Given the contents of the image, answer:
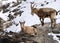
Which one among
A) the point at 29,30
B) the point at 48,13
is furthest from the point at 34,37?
the point at 48,13

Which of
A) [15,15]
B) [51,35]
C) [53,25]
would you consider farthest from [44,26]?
[15,15]

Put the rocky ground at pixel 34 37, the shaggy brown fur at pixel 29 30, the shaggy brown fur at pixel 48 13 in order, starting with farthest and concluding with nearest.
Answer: the shaggy brown fur at pixel 48 13 → the shaggy brown fur at pixel 29 30 → the rocky ground at pixel 34 37

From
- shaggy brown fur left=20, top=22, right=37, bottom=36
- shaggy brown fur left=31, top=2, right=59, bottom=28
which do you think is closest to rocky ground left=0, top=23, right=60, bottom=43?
shaggy brown fur left=20, top=22, right=37, bottom=36

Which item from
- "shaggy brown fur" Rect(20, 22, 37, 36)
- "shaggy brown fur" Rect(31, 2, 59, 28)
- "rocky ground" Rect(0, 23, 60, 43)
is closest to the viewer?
"rocky ground" Rect(0, 23, 60, 43)

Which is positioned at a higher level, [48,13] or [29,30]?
[48,13]

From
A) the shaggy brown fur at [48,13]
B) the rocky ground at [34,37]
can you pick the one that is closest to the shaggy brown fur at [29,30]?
the rocky ground at [34,37]

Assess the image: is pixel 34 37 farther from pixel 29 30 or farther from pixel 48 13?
pixel 48 13

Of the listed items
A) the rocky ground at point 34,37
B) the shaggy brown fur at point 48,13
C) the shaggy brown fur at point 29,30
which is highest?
the shaggy brown fur at point 48,13

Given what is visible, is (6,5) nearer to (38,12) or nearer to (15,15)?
(15,15)

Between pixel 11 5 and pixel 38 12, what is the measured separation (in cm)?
982

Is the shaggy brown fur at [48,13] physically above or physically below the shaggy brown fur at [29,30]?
above

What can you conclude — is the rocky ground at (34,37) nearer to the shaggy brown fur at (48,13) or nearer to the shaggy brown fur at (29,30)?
the shaggy brown fur at (29,30)

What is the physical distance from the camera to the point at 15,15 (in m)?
18.8

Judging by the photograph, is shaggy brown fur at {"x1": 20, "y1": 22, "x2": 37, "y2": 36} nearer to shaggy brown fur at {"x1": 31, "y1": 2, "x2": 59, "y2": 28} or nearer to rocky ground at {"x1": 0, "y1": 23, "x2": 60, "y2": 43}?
rocky ground at {"x1": 0, "y1": 23, "x2": 60, "y2": 43}
